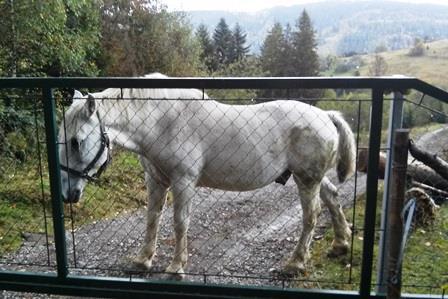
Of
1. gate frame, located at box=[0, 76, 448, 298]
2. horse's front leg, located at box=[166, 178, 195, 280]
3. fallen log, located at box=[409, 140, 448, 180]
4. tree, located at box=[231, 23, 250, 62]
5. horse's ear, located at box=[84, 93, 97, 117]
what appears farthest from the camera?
tree, located at box=[231, 23, 250, 62]

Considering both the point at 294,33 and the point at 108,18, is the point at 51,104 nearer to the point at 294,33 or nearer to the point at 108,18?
the point at 108,18

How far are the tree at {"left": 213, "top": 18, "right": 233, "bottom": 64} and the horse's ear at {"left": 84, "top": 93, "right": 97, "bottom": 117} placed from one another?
28920 mm

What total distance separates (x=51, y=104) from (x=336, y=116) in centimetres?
264

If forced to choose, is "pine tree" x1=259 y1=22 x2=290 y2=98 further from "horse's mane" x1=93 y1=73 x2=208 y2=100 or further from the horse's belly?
"horse's mane" x1=93 y1=73 x2=208 y2=100

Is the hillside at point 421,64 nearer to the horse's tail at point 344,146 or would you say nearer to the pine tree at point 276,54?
the pine tree at point 276,54

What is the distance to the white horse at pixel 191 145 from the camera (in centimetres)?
351

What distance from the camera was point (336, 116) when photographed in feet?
14.8

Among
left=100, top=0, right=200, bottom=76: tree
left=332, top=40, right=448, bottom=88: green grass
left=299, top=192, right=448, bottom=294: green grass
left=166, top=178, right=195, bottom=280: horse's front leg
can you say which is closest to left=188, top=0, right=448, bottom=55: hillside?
left=332, top=40, right=448, bottom=88: green grass

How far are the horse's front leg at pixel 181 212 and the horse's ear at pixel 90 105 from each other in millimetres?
914

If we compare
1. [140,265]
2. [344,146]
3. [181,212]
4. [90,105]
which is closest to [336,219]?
[344,146]

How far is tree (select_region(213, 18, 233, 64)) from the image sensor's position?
3341 cm

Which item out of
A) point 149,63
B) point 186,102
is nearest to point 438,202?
point 186,102

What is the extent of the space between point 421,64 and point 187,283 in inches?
2577

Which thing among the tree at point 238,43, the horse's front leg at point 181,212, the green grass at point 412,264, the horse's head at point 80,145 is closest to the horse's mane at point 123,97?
the horse's head at point 80,145
